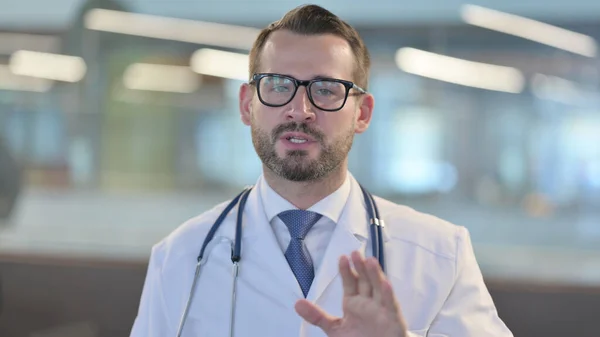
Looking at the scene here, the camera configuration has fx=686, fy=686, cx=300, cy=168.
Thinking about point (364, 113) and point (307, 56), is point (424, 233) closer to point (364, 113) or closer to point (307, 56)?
point (364, 113)

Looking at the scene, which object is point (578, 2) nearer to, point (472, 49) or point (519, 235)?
point (472, 49)

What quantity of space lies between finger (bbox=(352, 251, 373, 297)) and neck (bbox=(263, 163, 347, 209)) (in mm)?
349

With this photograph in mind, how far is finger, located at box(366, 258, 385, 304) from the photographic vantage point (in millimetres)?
924

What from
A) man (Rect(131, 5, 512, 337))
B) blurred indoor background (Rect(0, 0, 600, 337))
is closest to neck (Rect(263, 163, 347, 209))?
man (Rect(131, 5, 512, 337))

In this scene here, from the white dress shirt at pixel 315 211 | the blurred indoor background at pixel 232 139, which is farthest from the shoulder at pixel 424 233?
the blurred indoor background at pixel 232 139

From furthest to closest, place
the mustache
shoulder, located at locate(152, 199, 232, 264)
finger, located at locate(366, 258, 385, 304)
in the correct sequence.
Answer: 1. shoulder, located at locate(152, 199, 232, 264)
2. the mustache
3. finger, located at locate(366, 258, 385, 304)

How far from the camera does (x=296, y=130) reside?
119 cm

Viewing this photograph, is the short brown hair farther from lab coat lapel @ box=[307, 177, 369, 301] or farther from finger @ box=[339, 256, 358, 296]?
finger @ box=[339, 256, 358, 296]

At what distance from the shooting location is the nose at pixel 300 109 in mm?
1193

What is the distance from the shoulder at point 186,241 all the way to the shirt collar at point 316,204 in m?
0.10

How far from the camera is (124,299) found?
280 centimetres

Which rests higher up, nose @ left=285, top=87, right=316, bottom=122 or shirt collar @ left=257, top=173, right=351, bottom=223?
nose @ left=285, top=87, right=316, bottom=122

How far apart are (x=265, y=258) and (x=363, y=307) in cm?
33

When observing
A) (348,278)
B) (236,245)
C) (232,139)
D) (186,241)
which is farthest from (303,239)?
(232,139)
